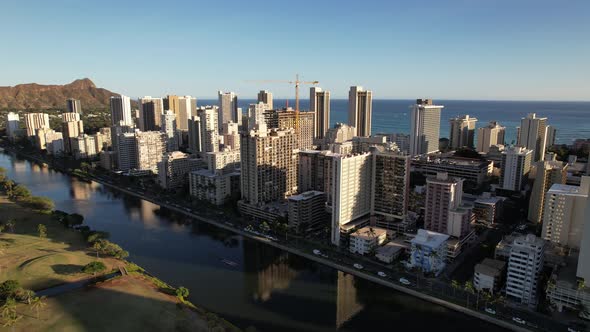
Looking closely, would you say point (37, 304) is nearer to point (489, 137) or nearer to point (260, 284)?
point (260, 284)

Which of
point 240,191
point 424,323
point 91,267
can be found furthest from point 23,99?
point 424,323

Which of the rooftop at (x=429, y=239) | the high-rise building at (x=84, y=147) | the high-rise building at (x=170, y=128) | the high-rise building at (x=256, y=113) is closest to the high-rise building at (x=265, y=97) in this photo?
the high-rise building at (x=256, y=113)

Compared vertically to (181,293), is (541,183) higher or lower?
higher

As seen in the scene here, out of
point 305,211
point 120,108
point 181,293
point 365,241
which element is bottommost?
point 181,293

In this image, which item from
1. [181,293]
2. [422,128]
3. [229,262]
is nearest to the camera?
[181,293]

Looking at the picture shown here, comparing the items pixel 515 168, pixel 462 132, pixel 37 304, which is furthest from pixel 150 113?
pixel 515 168

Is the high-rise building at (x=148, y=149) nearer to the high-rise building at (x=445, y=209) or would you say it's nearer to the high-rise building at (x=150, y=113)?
the high-rise building at (x=150, y=113)

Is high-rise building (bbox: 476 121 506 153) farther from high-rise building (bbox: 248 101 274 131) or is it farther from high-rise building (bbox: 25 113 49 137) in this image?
high-rise building (bbox: 25 113 49 137)

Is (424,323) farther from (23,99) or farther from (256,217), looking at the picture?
(23,99)

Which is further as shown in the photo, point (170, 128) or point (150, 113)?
point (150, 113)
